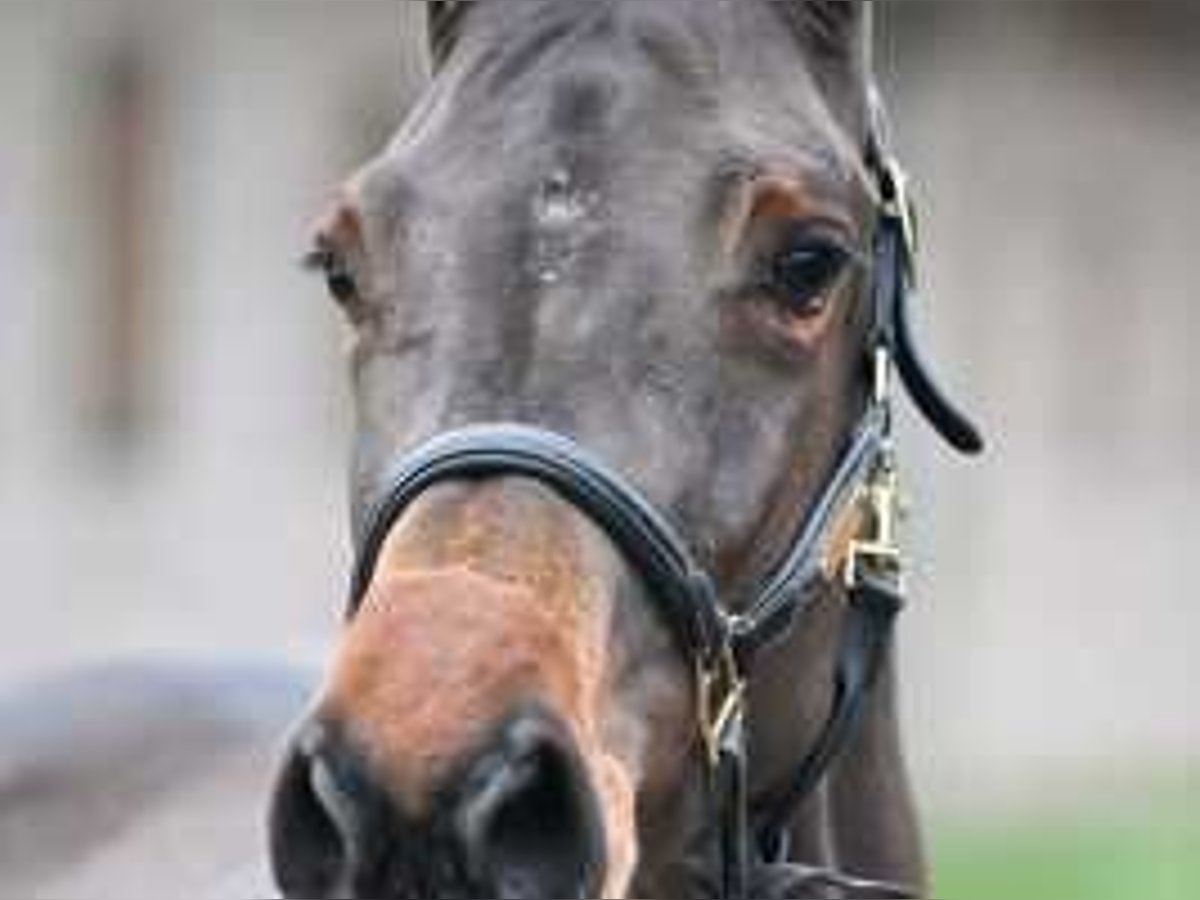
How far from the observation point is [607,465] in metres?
4.44

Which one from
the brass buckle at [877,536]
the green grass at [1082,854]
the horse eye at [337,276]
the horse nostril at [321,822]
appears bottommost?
the green grass at [1082,854]

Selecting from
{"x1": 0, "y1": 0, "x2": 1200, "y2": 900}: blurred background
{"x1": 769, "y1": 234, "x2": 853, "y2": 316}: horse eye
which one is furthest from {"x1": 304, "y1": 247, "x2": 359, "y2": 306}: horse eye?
{"x1": 0, "y1": 0, "x2": 1200, "y2": 900}: blurred background

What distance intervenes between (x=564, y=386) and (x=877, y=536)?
2.05ft

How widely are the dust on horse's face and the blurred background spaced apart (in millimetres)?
17714

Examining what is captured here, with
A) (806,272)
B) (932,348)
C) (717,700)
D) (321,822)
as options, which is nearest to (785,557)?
(717,700)

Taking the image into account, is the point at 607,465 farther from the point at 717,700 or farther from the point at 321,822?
the point at 321,822

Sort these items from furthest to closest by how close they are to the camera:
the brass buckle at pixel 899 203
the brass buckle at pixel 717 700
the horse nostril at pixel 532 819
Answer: the brass buckle at pixel 899 203 < the brass buckle at pixel 717 700 < the horse nostril at pixel 532 819

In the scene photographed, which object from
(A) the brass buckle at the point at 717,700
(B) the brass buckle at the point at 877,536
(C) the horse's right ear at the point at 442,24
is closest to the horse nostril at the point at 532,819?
(A) the brass buckle at the point at 717,700

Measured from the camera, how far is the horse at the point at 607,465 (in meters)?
A: 4.18

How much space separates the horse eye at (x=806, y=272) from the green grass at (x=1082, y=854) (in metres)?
9.88

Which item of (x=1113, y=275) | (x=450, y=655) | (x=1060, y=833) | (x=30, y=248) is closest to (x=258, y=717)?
(x=450, y=655)

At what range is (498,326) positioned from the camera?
4.46m

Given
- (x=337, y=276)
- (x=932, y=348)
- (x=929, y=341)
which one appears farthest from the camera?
(x=932, y=348)

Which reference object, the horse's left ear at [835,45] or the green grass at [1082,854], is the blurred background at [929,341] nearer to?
the green grass at [1082,854]
